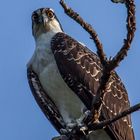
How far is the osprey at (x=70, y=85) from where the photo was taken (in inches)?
301

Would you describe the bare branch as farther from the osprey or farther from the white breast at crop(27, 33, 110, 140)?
the white breast at crop(27, 33, 110, 140)

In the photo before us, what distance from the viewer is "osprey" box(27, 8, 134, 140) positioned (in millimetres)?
7645

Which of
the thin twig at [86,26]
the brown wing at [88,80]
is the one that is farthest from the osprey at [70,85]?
the thin twig at [86,26]

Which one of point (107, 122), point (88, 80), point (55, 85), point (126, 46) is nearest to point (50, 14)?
point (55, 85)

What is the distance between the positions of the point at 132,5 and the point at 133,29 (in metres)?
0.21

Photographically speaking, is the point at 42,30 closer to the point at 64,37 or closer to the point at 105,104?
the point at 64,37

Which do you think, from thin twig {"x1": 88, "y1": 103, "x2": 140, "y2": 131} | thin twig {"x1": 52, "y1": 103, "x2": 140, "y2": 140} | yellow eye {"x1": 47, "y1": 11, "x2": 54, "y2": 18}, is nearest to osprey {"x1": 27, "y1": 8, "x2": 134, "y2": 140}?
yellow eye {"x1": 47, "y1": 11, "x2": 54, "y2": 18}

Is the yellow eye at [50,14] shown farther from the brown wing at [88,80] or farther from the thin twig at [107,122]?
the thin twig at [107,122]

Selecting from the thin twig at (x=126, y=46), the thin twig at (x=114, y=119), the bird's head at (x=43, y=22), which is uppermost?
the bird's head at (x=43, y=22)

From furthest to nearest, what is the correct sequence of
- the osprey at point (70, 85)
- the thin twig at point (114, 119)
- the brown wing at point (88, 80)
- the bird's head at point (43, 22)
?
the bird's head at point (43, 22) → the osprey at point (70, 85) → the brown wing at point (88, 80) → the thin twig at point (114, 119)

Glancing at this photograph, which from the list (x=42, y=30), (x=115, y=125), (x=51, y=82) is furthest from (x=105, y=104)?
(x=42, y=30)

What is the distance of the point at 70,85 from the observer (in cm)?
778

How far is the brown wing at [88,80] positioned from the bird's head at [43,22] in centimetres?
59

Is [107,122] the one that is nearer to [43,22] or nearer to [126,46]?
[126,46]
